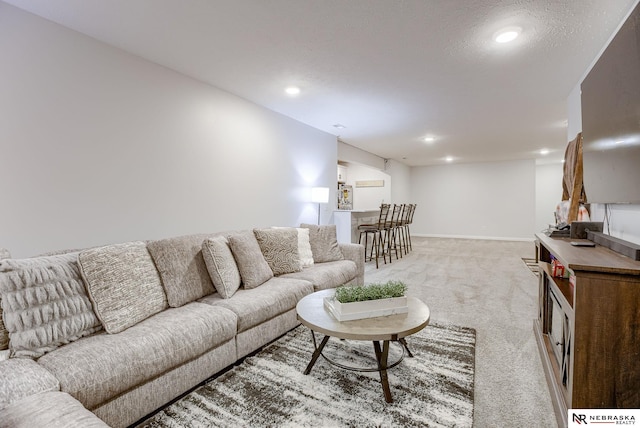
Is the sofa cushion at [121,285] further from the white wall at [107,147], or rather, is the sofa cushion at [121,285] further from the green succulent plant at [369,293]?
the green succulent plant at [369,293]

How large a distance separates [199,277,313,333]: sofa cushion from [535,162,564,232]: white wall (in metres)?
9.44

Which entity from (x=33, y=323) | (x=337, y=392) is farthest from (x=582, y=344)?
(x=33, y=323)

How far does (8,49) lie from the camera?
1919 mm

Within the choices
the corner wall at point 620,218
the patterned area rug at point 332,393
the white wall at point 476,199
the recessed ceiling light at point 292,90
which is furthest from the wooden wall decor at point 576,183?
the white wall at point 476,199

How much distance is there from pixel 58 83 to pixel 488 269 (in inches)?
224

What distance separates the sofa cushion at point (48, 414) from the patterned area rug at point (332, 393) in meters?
0.56

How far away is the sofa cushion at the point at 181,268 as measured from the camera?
211 centimetres

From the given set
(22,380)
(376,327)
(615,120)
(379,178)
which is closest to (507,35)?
(615,120)

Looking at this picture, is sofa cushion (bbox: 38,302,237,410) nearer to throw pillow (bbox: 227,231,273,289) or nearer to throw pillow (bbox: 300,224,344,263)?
throw pillow (bbox: 227,231,273,289)

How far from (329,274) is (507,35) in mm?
2396

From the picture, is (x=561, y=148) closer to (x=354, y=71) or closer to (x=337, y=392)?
(x=354, y=71)

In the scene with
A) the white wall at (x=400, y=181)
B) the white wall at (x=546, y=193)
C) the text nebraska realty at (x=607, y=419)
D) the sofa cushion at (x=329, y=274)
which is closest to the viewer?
the text nebraska realty at (x=607, y=419)

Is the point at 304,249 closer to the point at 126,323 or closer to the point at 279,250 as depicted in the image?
the point at 279,250

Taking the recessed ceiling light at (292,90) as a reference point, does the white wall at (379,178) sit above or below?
below
